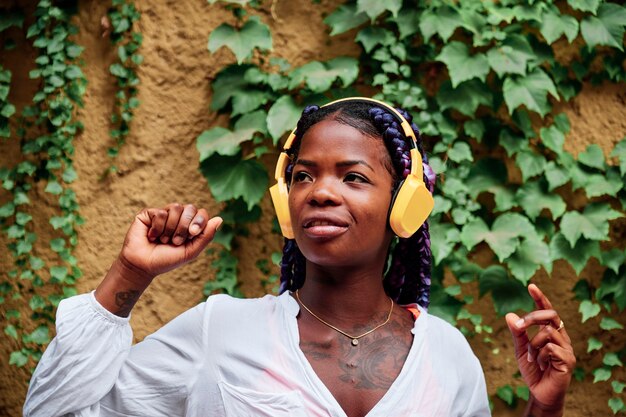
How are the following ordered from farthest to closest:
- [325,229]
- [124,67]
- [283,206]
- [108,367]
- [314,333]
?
[124,67], [283,206], [314,333], [325,229], [108,367]

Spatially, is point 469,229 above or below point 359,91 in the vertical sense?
below

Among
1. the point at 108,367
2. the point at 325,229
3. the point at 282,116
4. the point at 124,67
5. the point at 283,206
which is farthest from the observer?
the point at 124,67

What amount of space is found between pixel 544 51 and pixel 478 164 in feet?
1.87

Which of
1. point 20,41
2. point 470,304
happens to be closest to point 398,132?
point 470,304

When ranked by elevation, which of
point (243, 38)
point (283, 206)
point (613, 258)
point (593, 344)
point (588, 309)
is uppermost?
point (283, 206)

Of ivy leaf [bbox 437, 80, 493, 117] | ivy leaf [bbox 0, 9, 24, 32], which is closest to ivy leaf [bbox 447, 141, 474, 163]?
ivy leaf [bbox 437, 80, 493, 117]

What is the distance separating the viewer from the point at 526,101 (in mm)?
3297

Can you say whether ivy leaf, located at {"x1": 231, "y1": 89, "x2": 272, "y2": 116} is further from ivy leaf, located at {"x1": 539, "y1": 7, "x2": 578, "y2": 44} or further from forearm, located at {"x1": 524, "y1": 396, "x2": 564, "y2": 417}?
forearm, located at {"x1": 524, "y1": 396, "x2": 564, "y2": 417}

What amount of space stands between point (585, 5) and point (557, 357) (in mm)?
1954

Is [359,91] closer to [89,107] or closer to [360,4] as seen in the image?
[360,4]

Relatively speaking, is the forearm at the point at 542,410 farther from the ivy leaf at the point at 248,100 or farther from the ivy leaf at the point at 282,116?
the ivy leaf at the point at 248,100

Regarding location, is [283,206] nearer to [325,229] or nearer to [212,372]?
[325,229]

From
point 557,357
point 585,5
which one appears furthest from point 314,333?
point 585,5

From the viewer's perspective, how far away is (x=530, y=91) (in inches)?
131
